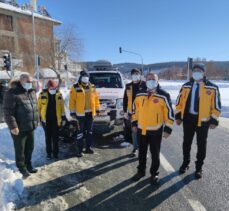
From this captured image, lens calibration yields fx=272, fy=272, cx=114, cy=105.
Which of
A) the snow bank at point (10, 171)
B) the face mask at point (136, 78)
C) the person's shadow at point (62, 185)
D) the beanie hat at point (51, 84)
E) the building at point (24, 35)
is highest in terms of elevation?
the building at point (24, 35)

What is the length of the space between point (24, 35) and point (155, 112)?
2083 inches

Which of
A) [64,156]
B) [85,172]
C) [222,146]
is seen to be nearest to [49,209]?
[85,172]

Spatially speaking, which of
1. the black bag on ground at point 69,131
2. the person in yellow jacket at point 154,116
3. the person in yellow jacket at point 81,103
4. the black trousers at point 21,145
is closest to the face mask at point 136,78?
the person in yellow jacket at point 81,103

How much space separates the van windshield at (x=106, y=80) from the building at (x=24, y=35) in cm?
Result: 3778

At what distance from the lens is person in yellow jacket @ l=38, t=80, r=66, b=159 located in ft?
19.9

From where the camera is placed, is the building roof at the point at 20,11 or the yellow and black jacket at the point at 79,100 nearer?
the yellow and black jacket at the point at 79,100

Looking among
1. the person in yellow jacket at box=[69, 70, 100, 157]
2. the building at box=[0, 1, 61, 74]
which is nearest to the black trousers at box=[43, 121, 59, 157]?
the person in yellow jacket at box=[69, 70, 100, 157]

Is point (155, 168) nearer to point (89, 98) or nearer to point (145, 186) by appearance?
point (145, 186)

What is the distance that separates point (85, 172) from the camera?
532 centimetres

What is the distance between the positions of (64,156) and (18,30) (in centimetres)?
5067

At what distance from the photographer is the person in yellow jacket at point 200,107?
500cm

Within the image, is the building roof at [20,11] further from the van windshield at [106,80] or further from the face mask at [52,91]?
the face mask at [52,91]

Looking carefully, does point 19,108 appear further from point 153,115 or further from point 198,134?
point 198,134

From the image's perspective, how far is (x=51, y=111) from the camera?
19.9ft
